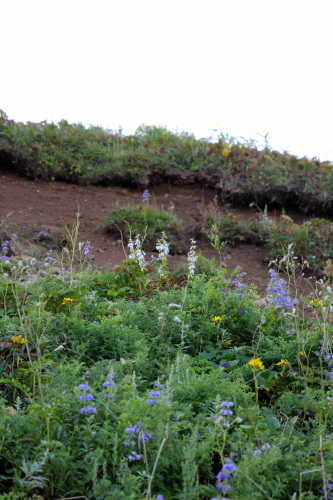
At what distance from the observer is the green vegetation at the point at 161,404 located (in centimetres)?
210

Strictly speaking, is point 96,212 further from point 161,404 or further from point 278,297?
point 161,404

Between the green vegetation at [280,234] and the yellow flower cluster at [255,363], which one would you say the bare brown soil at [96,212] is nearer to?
the green vegetation at [280,234]

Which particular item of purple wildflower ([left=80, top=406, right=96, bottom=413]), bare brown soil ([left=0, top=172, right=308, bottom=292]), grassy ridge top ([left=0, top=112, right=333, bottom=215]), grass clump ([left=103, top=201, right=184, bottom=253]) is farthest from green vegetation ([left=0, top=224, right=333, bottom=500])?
grassy ridge top ([left=0, top=112, right=333, bottom=215])

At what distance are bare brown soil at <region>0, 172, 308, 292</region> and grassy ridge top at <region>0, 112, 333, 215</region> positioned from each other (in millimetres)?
260

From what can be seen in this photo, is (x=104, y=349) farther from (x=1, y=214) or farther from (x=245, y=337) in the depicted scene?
(x=1, y=214)

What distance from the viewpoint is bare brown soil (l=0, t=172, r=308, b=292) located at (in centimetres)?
765

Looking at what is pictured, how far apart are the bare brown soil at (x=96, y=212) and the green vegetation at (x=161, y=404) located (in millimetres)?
2957

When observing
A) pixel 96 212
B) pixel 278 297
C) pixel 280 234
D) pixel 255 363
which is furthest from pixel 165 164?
pixel 255 363

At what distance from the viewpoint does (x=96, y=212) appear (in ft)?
29.9

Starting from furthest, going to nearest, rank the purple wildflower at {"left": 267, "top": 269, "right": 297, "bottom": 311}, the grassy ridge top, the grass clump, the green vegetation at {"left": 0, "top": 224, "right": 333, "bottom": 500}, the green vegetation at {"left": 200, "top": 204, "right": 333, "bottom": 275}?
1. the grassy ridge top
2. the grass clump
3. the green vegetation at {"left": 200, "top": 204, "right": 333, "bottom": 275}
4. the purple wildflower at {"left": 267, "top": 269, "right": 297, "bottom": 311}
5. the green vegetation at {"left": 0, "top": 224, "right": 333, "bottom": 500}

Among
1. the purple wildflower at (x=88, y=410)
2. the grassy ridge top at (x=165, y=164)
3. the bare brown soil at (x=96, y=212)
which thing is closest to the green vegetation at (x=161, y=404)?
the purple wildflower at (x=88, y=410)

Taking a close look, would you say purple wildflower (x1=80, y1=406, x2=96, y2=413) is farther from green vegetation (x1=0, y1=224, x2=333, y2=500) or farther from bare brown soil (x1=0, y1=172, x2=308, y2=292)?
bare brown soil (x1=0, y1=172, x2=308, y2=292)

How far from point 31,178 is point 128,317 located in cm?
679

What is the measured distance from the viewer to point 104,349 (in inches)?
137
